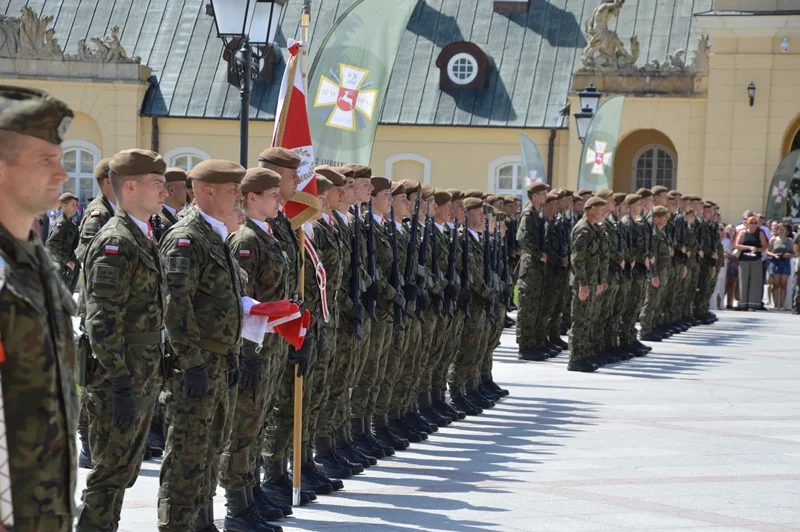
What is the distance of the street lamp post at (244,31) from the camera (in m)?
11.6

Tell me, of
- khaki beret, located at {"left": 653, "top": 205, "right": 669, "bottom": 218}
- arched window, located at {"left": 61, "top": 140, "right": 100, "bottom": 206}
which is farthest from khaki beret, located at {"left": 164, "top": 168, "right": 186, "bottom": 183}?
arched window, located at {"left": 61, "top": 140, "right": 100, "bottom": 206}

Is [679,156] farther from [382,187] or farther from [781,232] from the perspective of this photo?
[382,187]

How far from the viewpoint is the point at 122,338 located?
19.9 ft

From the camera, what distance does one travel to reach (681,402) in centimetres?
1387

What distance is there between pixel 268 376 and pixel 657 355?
12.3 meters

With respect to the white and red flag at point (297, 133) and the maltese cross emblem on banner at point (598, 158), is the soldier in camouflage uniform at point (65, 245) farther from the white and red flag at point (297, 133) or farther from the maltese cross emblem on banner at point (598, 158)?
the maltese cross emblem on banner at point (598, 158)

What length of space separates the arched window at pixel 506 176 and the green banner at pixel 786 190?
6.76 metres

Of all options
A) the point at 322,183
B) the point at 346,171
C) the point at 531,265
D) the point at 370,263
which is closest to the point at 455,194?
the point at 370,263

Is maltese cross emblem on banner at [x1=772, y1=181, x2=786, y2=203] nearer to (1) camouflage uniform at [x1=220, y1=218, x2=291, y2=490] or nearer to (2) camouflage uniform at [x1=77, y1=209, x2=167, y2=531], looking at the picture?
(1) camouflage uniform at [x1=220, y1=218, x2=291, y2=490]

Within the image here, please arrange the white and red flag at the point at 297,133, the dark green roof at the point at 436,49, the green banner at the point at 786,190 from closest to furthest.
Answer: the white and red flag at the point at 297,133, the green banner at the point at 786,190, the dark green roof at the point at 436,49

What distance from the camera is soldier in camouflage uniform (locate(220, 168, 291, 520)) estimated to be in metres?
7.29

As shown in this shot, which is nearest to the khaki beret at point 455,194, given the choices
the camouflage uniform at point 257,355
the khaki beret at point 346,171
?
the khaki beret at point 346,171

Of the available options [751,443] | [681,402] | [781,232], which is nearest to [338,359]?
[751,443]

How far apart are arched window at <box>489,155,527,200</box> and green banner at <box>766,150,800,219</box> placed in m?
6.76
